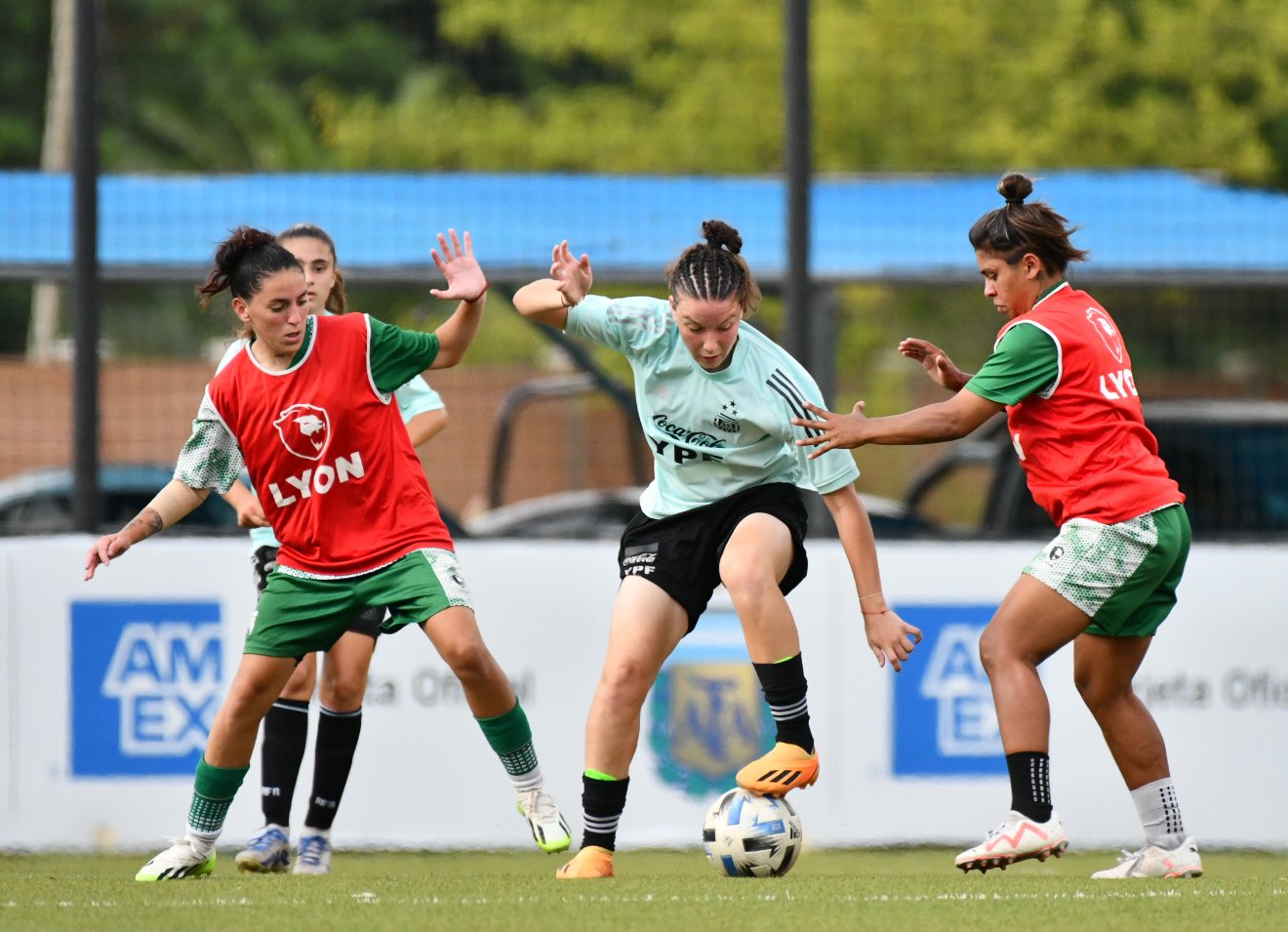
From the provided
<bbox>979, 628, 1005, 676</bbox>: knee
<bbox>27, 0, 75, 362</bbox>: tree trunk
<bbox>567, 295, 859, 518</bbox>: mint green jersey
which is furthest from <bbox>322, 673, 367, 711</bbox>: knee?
<bbox>27, 0, 75, 362</bbox>: tree trunk

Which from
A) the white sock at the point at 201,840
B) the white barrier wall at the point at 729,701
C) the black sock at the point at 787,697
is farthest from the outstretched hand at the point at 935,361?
the white sock at the point at 201,840

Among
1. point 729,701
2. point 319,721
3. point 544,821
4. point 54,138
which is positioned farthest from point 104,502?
point 54,138

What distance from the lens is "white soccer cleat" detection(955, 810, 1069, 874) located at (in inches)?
204

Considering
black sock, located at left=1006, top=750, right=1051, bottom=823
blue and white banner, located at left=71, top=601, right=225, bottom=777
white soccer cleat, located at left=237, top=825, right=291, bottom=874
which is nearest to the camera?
black sock, located at left=1006, top=750, right=1051, bottom=823

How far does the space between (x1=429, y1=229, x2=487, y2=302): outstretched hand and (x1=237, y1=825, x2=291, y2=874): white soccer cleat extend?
1904 millimetres

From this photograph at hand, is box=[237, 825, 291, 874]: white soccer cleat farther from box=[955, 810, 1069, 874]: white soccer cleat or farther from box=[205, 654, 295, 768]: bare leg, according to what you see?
box=[955, 810, 1069, 874]: white soccer cleat

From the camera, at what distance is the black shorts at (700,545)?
218 inches

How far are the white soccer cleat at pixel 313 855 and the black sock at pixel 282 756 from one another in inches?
4.4

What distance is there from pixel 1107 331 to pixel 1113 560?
657mm

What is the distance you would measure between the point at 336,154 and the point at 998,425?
14.3 m

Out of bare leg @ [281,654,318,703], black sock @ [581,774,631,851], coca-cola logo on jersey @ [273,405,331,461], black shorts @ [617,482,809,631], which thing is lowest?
black sock @ [581,774,631,851]

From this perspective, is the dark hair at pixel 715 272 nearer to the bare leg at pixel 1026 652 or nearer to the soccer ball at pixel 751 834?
the bare leg at pixel 1026 652

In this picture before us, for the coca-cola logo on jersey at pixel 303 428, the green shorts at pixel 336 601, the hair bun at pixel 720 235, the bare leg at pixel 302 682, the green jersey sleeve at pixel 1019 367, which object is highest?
the hair bun at pixel 720 235

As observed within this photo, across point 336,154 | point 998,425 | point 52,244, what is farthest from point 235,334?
point 336,154
